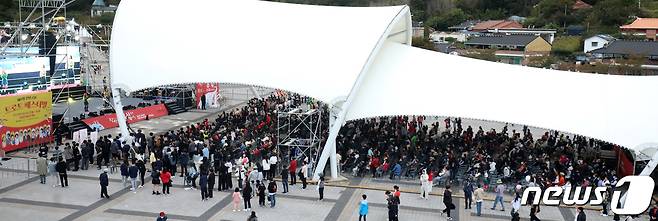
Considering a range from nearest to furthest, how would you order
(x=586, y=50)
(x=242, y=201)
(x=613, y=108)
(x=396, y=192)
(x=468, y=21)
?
(x=396, y=192) < (x=242, y=201) < (x=613, y=108) < (x=586, y=50) < (x=468, y=21)

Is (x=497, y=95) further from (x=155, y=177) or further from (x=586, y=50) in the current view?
(x=586, y=50)

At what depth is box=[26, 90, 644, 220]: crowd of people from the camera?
1502 cm

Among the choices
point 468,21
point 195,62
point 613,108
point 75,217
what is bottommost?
point 75,217

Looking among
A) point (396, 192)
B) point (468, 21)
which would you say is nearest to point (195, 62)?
point (396, 192)

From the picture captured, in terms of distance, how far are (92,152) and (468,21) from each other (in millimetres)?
66737

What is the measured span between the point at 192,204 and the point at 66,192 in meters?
3.66

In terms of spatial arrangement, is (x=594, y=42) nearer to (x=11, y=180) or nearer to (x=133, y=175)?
(x=133, y=175)

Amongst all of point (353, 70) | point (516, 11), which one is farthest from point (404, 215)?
point (516, 11)

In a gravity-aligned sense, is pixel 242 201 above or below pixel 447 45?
below

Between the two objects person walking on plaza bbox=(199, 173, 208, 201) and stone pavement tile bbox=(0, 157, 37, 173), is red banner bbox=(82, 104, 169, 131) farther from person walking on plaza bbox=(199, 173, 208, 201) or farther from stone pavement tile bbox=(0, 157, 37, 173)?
person walking on plaza bbox=(199, 173, 208, 201)

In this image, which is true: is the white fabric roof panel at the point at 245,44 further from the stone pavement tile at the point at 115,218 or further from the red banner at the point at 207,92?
the red banner at the point at 207,92

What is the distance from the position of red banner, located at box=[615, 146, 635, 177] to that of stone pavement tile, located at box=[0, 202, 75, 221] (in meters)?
15.3

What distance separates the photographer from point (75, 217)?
43.8ft

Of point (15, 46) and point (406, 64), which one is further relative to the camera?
point (15, 46)
